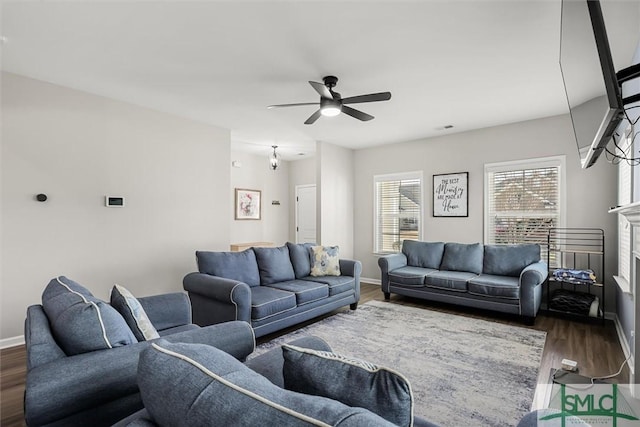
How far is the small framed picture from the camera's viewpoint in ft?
22.3

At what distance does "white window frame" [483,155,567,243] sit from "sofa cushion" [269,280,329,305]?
2868mm

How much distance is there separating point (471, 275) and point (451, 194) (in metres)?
1.47

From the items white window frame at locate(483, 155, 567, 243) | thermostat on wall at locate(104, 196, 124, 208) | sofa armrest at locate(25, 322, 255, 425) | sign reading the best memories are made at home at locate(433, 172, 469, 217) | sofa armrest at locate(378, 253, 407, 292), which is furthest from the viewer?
sign reading the best memories are made at home at locate(433, 172, 469, 217)

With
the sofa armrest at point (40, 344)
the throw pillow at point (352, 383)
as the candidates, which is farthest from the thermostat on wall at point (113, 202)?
the throw pillow at point (352, 383)

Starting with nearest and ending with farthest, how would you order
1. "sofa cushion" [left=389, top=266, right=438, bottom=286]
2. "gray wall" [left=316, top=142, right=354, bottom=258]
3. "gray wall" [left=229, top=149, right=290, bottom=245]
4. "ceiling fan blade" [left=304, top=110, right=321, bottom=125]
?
"ceiling fan blade" [left=304, top=110, right=321, bottom=125] → "sofa cushion" [left=389, top=266, right=438, bottom=286] → "gray wall" [left=316, top=142, right=354, bottom=258] → "gray wall" [left=229, top=149, right=290, bottom=245]

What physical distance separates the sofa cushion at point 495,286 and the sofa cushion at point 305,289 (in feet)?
6.21

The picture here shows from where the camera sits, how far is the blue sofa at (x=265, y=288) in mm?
3045

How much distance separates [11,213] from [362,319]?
388cm

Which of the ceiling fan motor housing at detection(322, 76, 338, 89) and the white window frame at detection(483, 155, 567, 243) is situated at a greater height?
the ceiling fan motor housing at detection(322, 76, 338, 89)

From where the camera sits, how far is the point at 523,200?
4.68 meters

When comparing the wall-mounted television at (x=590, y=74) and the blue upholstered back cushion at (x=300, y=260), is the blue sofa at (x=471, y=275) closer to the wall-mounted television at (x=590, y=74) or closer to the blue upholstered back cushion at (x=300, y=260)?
the blue upholstered back cushion at (x=300, y=260)

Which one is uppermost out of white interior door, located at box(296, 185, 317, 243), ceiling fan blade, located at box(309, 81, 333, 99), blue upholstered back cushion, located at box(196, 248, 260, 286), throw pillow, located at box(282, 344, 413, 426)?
ceiling fan blade, located at box(309, 81, 333, 99)

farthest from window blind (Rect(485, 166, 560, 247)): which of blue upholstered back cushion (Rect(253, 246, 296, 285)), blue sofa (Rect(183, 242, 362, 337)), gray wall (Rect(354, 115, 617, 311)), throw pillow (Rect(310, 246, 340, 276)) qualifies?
blue upholstered back cushion (Rect(253, 246, 296, 285))

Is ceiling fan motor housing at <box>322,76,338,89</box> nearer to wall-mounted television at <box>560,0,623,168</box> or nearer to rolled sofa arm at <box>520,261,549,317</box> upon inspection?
wall-mounted television at <box>560,0,623,168</box>
